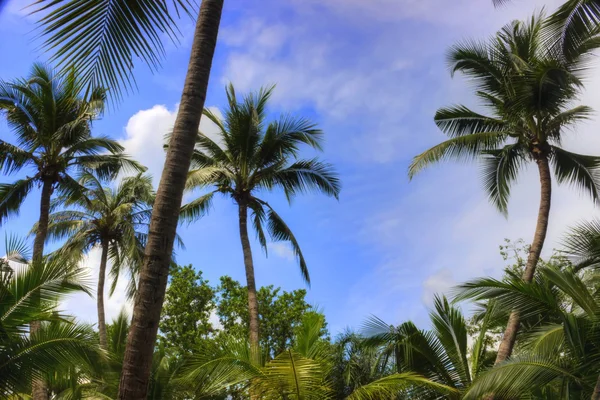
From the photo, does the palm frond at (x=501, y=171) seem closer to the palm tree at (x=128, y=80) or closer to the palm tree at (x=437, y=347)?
the palm tree at (x=437, y=347)

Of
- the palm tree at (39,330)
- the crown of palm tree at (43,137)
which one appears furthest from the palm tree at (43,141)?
the palm tree at (39,330)

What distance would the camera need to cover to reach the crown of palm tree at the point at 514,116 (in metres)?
12.9

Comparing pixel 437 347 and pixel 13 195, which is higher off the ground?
pixel 13 195

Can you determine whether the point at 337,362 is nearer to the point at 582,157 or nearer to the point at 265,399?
the point at 265,399

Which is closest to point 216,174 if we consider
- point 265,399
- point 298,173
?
point 298,173

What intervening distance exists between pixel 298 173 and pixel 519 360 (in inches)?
388

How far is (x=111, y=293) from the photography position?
2291 cm

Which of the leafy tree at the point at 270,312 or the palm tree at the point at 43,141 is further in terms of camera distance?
the leafy tree at the point at 270,312

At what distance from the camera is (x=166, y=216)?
179 inches

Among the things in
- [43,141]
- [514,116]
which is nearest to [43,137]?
[43,141]

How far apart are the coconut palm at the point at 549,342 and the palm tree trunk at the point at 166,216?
245 inches

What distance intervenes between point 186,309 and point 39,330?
16.7 m

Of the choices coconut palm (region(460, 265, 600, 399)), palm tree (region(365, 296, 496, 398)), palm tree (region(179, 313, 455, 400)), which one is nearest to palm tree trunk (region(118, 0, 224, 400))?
palm tree (region(179, 313, 455, 400))

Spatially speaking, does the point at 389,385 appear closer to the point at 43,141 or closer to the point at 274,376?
the point at 274,376
